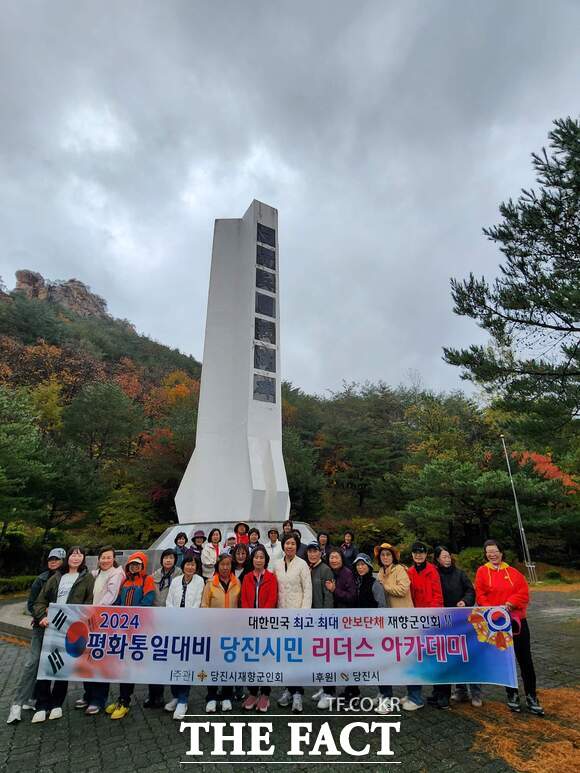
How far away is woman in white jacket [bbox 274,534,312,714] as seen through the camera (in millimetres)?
3801

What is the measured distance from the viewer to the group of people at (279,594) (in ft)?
11.9

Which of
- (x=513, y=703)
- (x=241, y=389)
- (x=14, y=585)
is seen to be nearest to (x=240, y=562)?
(x=513, y=703)

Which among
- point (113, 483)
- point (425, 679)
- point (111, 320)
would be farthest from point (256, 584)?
point (111, 320)

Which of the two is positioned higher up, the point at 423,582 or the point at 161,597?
the point at 423,582

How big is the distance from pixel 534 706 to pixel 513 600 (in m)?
0.79

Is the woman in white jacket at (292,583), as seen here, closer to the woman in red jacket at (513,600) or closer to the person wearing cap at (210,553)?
the woman in red jacket at (513,600)

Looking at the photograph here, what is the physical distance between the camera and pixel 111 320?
6712cm

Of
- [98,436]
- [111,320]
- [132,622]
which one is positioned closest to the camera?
[132,622]

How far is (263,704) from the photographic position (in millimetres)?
3566

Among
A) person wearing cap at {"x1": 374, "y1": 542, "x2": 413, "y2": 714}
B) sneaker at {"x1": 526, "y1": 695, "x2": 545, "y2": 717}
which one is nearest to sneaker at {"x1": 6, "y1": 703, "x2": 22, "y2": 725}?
person wearing cap at {"x1": 374, "y1": 542, "x2": 413, "y2": 714}

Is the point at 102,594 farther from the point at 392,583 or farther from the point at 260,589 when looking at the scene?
the point at 392,583

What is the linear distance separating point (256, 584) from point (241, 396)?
434 inches

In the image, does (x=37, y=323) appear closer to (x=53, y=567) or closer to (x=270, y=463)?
(x=270, y=463)

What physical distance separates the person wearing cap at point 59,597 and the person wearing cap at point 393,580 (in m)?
2.69
